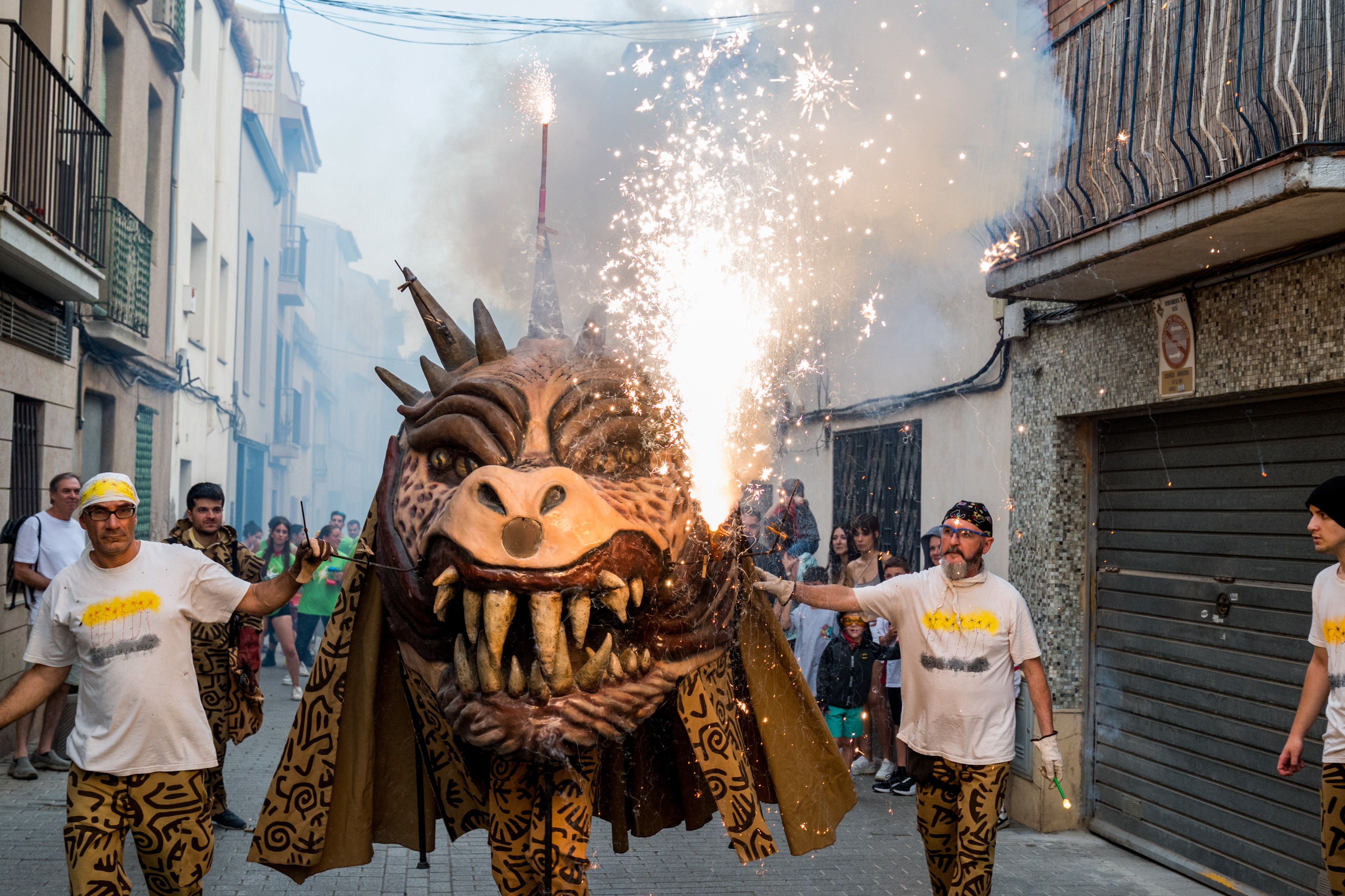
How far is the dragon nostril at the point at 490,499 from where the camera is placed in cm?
290

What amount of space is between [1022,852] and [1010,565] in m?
1.75

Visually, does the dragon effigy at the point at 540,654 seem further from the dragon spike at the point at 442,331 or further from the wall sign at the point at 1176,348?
the wall sign at the point at 1176,348

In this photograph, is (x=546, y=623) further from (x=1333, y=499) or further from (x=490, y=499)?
(x=1333, y=499)

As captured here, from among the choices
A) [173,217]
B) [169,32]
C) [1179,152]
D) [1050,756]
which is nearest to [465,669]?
[1050,756]

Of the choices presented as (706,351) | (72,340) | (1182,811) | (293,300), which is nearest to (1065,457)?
(1182,811)

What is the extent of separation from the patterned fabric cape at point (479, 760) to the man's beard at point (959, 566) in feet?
2.35

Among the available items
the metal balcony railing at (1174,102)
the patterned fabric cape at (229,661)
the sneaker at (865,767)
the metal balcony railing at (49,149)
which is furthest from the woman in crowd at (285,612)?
the metal balcony railing at (1174,102)

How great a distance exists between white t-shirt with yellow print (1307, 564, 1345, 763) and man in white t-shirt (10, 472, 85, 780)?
21.1 ft

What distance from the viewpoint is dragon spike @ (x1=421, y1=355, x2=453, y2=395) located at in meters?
3.48

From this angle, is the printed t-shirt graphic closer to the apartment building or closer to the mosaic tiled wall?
the apartment building

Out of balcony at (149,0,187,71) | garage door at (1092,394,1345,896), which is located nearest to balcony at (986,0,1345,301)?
garage door at (1092,394,1345,896)

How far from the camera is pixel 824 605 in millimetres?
4480

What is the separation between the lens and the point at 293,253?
74.7 ft

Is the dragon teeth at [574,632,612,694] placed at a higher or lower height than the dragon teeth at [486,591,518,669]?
lower
